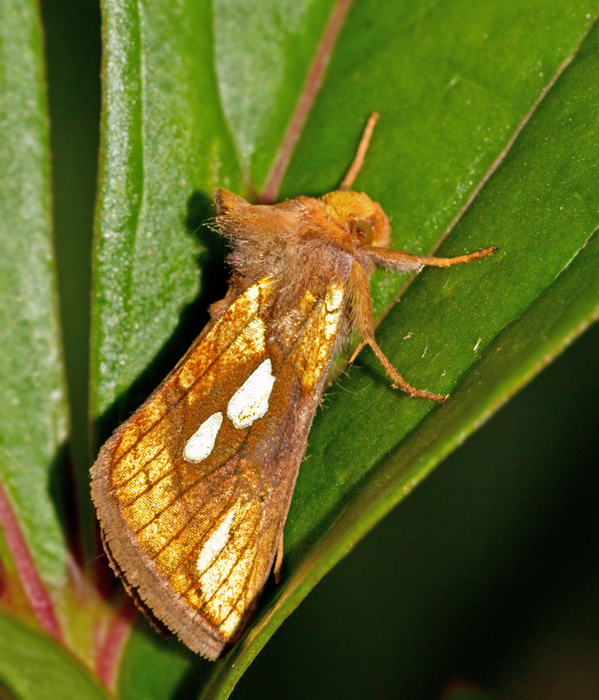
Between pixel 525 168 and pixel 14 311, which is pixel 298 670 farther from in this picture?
pixel 525 168

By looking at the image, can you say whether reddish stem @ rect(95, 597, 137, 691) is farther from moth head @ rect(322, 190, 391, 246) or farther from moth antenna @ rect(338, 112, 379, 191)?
moth antenna @ rect(338, 112, 379, 191)

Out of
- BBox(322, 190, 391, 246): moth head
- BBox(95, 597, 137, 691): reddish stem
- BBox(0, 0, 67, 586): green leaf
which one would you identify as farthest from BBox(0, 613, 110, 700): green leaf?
BBox(322, 190, 391, 246): moth head

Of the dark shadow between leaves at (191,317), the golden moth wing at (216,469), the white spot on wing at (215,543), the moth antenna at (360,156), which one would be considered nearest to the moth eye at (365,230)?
the moth antenna at (360,156)

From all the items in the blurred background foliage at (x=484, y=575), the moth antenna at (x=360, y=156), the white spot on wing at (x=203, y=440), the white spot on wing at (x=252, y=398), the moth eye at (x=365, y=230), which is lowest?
the blurred background foliage at (x=484, y=575)

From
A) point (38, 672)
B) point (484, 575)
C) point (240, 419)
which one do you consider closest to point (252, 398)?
point (240, 419)

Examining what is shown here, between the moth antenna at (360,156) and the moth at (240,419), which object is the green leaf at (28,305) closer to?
the moth at (240,419)
